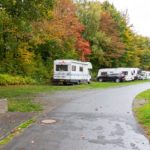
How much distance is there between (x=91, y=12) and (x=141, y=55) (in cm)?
2698

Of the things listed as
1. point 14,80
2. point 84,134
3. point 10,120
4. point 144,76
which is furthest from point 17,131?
point 144,76

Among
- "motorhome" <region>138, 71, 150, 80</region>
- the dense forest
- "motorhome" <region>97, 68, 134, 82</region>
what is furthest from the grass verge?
"motorhome" <region>138, 71, 150, 80</region>

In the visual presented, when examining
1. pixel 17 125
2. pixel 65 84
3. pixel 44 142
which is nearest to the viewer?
pixel 44 142

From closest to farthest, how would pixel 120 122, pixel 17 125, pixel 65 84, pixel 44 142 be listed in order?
1. pixel 44 142
2. pixel 17 125
3. pixel 120 122
4. pixel 65 84

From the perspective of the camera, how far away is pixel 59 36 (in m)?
42.5

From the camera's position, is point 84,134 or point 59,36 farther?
point 59,36

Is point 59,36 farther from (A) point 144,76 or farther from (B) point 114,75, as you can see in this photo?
(A) point 144,76

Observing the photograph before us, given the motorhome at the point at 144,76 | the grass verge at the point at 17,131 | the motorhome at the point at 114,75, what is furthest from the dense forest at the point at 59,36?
the grass verge at the point at 17,131

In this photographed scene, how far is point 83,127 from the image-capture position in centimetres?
1218

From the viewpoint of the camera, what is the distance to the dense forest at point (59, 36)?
20.0 metres

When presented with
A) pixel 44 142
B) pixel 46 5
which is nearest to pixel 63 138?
pixel 44 142

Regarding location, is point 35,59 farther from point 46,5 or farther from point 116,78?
point 46,5

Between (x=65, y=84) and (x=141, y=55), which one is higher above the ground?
(x=141, y=55)

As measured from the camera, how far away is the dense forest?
65.8 ft
